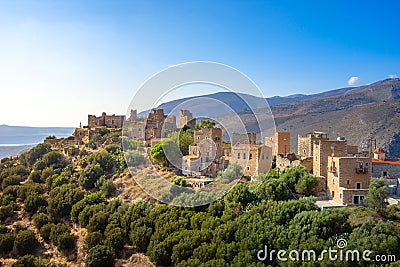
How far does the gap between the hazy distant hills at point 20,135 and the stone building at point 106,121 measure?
2964cm

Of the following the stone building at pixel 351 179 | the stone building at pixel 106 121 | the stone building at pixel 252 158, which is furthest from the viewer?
the stone building at pixel 106 121

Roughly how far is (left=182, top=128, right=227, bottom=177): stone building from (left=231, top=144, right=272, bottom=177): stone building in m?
1.85

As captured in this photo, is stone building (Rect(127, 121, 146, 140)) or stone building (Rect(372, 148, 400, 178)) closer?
stone building (Rect(372, 148, 400, 178))

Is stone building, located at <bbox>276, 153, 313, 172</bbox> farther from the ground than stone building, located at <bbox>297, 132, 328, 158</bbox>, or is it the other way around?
stone building, located at <bbox>297, 132, 328, 158</bbox>

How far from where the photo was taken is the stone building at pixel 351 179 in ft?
56.1

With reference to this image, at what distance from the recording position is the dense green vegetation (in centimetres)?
1414

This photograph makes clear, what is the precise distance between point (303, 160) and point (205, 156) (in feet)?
23.0

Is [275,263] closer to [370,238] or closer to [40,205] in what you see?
[370,238]

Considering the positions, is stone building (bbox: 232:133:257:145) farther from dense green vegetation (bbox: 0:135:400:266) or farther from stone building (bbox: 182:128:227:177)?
dense green vegetation (bbox: 0:135:400:266)

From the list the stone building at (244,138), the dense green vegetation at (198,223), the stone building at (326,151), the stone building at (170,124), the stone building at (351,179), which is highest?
the stone building at (170,124)

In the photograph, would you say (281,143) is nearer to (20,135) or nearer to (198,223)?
(198,223)

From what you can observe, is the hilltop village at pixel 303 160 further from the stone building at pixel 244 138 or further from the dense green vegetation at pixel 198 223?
the dense green vegetation at pixel 198 223

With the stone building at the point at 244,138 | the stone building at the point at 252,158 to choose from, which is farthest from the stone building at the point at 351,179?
the stone building at the point at 244,138

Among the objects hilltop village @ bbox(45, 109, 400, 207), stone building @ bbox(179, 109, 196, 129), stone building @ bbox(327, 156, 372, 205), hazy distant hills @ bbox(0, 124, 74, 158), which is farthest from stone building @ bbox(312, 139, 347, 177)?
hazy distant hills @ bbox(0, 124, 74, 158)
